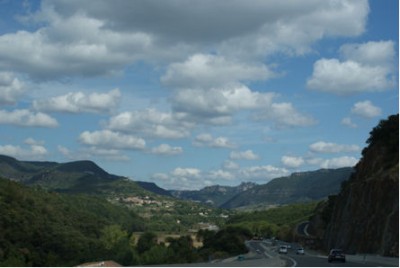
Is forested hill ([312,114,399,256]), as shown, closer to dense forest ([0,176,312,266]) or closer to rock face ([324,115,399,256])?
rock face ([324,115,399,256])

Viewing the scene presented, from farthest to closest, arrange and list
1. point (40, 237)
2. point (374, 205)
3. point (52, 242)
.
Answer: point (52, 242) → point (40, 237) → point (374, 205)

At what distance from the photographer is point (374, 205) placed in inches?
3046

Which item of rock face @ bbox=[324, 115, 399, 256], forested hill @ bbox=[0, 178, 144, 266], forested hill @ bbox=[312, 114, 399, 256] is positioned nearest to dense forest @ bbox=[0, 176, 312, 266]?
forested hill @ bbox=[0, 178, 144, 266]

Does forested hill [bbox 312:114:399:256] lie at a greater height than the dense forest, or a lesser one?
greater

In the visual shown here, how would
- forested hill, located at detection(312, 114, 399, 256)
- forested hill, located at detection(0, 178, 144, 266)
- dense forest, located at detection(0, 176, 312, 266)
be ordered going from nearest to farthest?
forested hill, located at detection(312, 114, 399, 256) → forested hill, located at detection(0, 178, 144, 266) → dense forest, located at detection(0, 176, 312, 266)

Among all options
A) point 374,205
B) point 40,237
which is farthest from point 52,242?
point 374,205

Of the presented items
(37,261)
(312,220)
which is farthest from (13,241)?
(312,220)

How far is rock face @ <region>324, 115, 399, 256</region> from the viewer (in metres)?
67.6

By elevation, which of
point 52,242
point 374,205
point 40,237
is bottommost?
point 52,242

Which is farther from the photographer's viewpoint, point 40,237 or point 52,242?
point 52,242

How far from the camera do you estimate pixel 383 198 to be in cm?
7375

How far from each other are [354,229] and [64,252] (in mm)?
99561

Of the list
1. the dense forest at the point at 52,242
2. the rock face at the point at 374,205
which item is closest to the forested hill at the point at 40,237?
the dense forest at the point at 52,242

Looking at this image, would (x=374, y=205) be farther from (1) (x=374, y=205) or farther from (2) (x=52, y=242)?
(2) (x=52, y=242)
